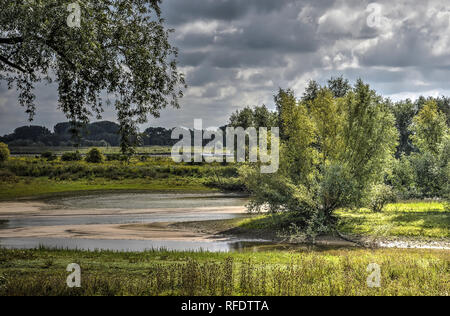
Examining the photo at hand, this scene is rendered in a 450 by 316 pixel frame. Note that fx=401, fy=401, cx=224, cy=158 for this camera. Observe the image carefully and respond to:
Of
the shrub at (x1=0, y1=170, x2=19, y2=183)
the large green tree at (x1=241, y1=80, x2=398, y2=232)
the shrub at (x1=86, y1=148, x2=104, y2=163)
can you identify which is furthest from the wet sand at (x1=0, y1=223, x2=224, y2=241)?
the shrub at (x1=86, y1=148, x2=104, y2=163)

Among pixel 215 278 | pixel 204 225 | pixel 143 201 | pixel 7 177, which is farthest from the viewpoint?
pixel 7 177

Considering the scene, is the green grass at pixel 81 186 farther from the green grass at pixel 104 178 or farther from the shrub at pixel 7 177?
the shrub at pixel 7 177

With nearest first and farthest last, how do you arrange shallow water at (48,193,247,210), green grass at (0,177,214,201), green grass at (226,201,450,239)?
green grass at (226,201,450,239)
shallow water at (48,193,247,210)
green grass at (0,177,214,201)

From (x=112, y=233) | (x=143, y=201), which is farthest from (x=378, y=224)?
(x=143, y=201)

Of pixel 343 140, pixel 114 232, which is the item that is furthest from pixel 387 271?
pixel 114 232

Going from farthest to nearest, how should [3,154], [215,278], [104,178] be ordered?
[3,154] < [104,178] < [215,278]

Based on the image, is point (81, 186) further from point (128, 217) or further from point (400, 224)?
point (400, 224)

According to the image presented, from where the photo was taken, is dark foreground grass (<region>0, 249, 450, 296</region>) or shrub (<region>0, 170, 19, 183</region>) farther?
shrub (<region>0, 170, 19, 183</region>)

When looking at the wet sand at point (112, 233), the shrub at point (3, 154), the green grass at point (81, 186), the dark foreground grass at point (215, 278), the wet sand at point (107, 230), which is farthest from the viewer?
the shrub at point (3, 154)

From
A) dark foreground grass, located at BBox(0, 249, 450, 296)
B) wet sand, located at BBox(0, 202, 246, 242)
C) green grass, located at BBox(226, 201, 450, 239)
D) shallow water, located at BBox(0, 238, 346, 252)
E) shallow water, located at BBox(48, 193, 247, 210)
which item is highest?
dark foreground grass, located at BBox(0, 249, 450, 296)

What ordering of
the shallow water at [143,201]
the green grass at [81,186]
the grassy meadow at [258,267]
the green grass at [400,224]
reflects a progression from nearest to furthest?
the grassy meadow at [258,267] < the green grass at [400,224] < the shallow water at [143,201] < the green grass at [81,186]

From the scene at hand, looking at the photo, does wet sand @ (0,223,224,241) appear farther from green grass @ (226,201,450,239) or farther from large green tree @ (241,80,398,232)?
large green tree @ (241,80,398,232)

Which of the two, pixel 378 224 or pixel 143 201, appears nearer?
pixel 378 224

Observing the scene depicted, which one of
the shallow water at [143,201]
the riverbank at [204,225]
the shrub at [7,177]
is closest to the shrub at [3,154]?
the shrub at [7,177]
